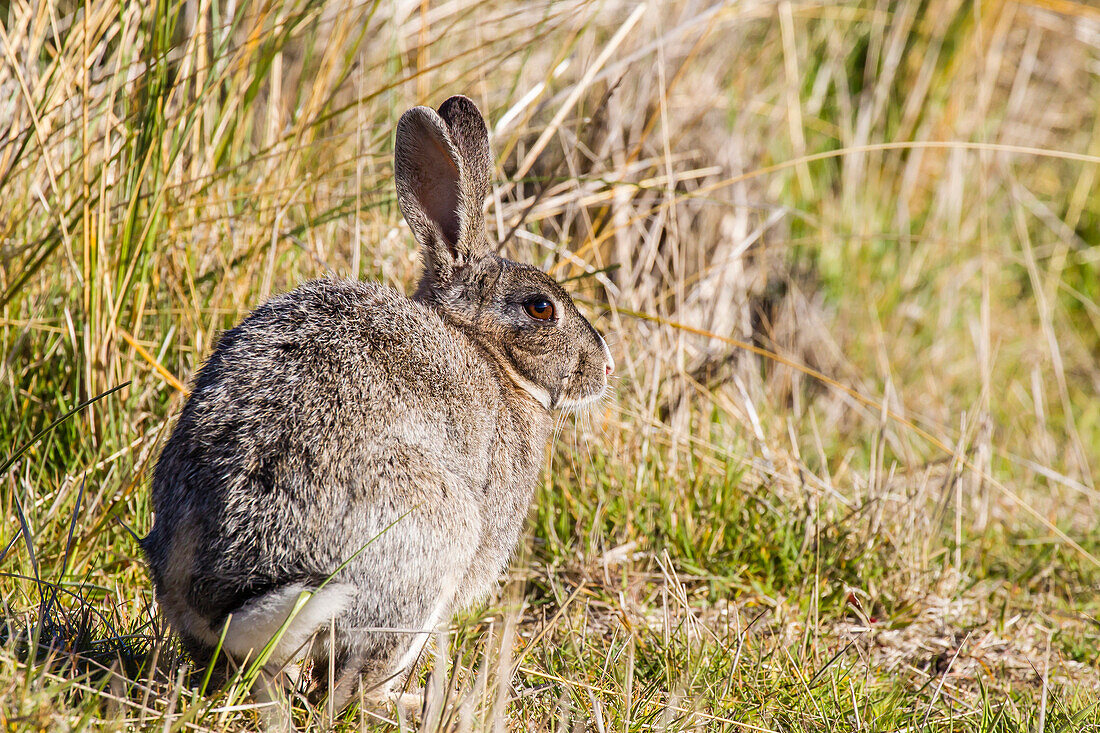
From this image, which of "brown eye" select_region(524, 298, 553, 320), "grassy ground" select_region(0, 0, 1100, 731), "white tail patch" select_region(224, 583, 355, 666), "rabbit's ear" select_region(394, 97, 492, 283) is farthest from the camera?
"brown eye" select_region(524, 298, 553, 320)

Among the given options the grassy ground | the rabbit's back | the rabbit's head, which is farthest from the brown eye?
the rabbit's back

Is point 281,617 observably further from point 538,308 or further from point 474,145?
point 474,145

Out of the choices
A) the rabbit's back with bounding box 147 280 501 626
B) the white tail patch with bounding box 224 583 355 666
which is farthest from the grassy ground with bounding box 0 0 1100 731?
the rabbit's back with bounding box 147 280 501 626

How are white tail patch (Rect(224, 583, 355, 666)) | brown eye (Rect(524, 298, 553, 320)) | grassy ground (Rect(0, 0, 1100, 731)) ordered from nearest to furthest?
white tail patch (Rect(224, 583, 355, 666)), grassy ground (Rect(0, 0, 1100, 731)), brown eye (Rect(524, 298, 553, 320))

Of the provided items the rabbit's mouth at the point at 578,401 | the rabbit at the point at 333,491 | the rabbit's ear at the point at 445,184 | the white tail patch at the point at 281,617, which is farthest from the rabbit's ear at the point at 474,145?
the white tail patch at the point at 281,617

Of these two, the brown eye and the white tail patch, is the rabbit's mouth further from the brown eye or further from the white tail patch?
the white tail patch

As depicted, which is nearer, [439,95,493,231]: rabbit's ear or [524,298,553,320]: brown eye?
[439,95,493,231]: rabbit's ear

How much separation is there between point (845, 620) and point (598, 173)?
93.6 inches

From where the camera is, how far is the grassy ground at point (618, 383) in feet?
10.5

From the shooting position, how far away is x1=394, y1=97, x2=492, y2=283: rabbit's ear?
3539 millimetres

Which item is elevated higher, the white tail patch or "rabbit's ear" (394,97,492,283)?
"rabbit's ear" (394,97,492,283)

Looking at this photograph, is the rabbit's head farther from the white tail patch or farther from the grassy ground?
the white tail patch

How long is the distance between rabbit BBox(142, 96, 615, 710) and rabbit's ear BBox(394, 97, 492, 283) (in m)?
0.10

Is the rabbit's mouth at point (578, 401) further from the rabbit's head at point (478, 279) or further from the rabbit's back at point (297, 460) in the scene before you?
the rabbit's back at point (297, 460)
